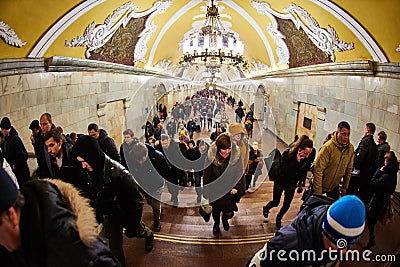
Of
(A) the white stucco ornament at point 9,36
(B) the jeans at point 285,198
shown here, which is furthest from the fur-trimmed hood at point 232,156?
(A) the white stucco ornament at point 9,36

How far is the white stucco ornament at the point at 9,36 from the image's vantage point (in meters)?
4.38

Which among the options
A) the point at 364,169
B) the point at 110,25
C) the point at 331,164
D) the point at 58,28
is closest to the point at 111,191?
the point at 331,164

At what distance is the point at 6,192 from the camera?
104cm

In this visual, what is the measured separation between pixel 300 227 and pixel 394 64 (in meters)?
5.00

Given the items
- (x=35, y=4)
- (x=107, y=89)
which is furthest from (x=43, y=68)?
(x=107, y=89)

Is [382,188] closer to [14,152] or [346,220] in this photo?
[346,220]

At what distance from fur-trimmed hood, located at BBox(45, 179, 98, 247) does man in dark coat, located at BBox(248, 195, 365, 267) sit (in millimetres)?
1094

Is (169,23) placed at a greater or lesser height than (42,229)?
greater

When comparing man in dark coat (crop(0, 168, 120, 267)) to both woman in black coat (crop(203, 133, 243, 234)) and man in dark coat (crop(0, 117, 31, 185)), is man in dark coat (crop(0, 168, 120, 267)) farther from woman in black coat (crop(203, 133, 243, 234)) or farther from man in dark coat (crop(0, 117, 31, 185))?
man in dark coat (crop(0, 117, 31, 185))

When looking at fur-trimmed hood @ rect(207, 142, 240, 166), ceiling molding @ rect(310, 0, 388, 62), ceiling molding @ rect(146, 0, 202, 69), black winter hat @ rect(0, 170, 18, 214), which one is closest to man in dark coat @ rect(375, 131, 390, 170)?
fur-trimmed hood @ rect(207, 142, 240, 166)

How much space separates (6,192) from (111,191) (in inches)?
56.0

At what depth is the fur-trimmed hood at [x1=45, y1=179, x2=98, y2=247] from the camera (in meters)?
1.22

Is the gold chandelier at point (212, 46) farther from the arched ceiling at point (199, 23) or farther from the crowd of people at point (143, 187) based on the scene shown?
the crowd of people at point (143, 187)

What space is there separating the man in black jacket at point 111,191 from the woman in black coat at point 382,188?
108 inches
